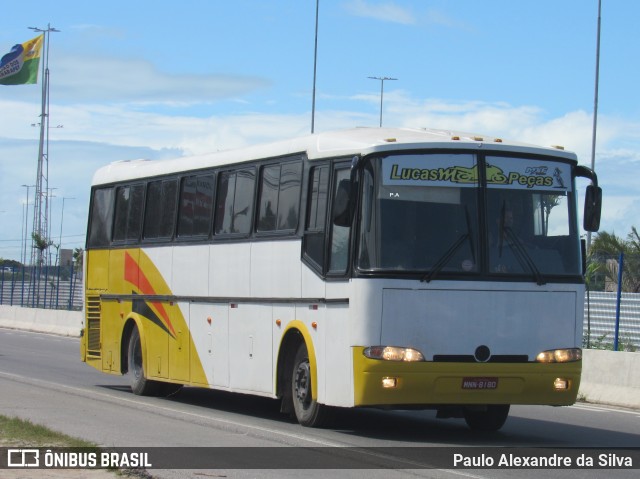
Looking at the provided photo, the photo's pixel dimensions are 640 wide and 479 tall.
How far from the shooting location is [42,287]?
51094 mm

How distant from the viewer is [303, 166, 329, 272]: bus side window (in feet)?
47.9

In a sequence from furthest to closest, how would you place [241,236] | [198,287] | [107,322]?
[107,322], [198,287], [241,236]

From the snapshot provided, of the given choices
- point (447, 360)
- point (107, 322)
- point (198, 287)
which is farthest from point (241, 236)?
point (107, 322)

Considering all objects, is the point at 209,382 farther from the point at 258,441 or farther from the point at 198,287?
the point at 258,441

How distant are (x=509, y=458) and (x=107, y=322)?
10.6m

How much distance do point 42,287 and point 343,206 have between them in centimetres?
3927

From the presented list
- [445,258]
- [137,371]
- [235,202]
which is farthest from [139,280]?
[445,258]

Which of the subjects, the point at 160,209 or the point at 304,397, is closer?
the point at 304,397

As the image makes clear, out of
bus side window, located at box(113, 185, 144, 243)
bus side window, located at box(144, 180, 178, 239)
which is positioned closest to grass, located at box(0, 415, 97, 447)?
bus side window, located at box(144, 180, 178, 239)

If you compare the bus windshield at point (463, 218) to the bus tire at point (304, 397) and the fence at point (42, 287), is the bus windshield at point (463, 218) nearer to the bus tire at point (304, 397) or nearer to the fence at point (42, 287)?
the bus tire at point (304, 397)

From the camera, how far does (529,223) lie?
14.1 m

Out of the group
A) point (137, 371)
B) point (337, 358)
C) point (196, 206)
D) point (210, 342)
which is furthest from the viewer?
point (137, 371)

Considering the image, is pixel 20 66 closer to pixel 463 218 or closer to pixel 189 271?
pixel 189 271

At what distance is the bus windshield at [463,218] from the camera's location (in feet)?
44.6
